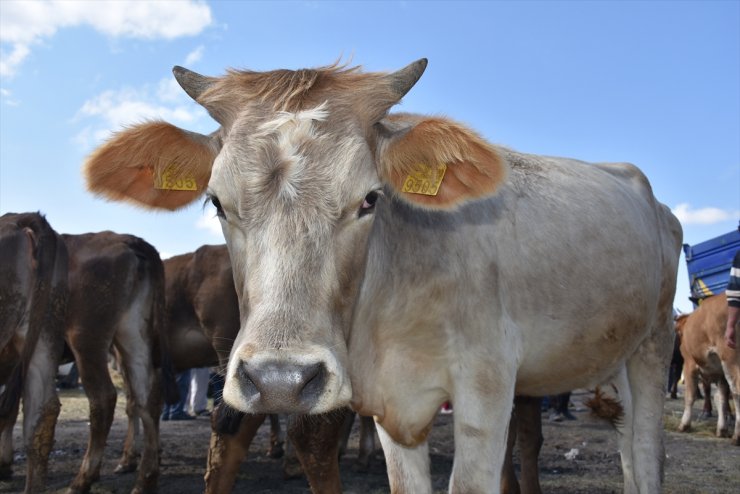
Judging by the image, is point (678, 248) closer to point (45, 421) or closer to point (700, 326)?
point (45, 421)

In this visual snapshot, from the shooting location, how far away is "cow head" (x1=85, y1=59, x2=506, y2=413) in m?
2.24

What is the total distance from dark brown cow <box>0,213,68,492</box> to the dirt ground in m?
1.20

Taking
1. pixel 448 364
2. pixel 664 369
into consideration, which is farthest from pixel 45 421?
pixel 664 369

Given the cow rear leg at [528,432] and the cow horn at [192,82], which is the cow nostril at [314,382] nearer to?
the cow horn at [192,82]

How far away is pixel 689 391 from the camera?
39.1 feet

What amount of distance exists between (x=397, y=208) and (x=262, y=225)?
979mm

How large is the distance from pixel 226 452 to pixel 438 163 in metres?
2.24

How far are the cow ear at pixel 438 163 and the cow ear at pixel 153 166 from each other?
82 cm

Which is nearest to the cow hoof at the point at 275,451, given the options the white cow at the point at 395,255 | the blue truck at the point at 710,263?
the white cow at the point at 395,255

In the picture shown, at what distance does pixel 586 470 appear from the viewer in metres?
7.30

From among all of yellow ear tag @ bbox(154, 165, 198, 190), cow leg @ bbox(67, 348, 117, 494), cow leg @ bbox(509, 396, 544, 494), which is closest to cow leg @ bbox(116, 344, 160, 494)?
cow leg @ bbox(67, 348, 117, 494)

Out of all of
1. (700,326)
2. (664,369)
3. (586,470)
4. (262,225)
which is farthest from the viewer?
(700,326)

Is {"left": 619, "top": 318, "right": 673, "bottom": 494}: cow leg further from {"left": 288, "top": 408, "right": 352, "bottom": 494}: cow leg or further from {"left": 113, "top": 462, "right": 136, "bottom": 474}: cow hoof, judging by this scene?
{"left": 113, "top": 462, "right": 136, "bottom": 474}: cow hoof

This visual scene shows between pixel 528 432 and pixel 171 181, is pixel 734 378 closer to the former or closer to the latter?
pixel 528 432
